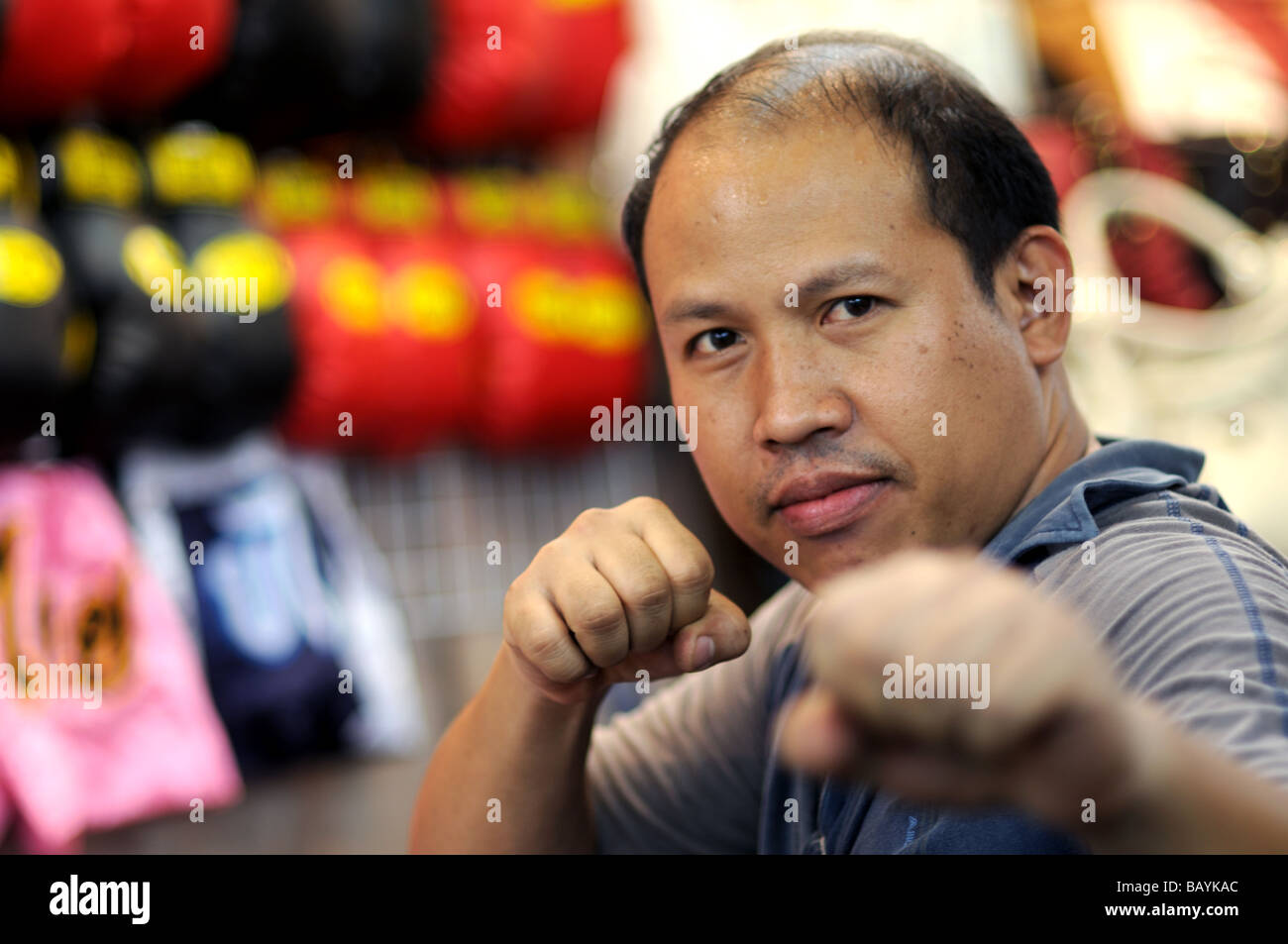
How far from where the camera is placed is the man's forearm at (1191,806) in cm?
39

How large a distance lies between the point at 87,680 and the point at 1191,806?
5.07 ft

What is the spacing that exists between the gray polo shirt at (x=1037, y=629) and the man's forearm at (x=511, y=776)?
9 cm

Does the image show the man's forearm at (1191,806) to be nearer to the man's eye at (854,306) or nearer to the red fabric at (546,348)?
the man's eye at (854,306)

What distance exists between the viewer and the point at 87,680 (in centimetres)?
160

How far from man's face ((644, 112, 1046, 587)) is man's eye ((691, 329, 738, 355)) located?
0.02 metres

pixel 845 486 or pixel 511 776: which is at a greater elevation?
pixel 845 486

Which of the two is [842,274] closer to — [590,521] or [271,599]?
[590,521]

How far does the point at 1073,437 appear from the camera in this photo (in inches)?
30.6

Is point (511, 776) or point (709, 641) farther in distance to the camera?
point (511, 776)

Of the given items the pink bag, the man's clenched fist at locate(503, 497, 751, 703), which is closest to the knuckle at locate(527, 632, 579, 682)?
the man's clenched fist at locate(503, 497, 751, 703)

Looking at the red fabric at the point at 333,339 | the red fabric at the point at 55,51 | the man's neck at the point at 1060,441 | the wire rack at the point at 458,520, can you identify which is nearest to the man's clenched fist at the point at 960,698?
the man's neck at the point at 1060,441

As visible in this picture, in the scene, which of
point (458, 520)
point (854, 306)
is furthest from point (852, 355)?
point (458, 520)

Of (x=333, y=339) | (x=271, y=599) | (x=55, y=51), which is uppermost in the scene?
(x=55, y=51)
